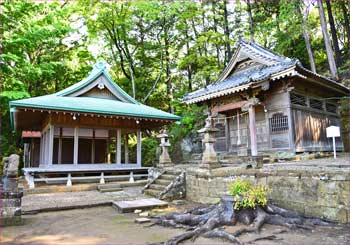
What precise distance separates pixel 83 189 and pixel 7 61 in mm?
9366

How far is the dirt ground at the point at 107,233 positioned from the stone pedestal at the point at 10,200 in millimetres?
277

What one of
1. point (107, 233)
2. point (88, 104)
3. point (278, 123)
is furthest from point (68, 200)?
point (278, 123)

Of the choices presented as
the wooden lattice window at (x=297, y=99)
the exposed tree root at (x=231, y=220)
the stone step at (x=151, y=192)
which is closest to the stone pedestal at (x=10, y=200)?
the exposed tree root at (x=231, y=220)

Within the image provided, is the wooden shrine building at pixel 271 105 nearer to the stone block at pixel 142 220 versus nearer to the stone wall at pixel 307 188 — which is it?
the stone wall at pixel 307 188

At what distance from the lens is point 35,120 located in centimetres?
1593

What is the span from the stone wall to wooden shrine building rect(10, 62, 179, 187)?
7.10 m

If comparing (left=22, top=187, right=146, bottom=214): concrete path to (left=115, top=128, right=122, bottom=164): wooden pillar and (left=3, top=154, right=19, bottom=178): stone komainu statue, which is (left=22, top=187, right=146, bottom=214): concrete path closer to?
(left=3, top=154, right=19, bottom=178): stone komainu statue

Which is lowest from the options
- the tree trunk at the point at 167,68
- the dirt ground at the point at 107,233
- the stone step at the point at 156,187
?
the dirt ground at the point at 107,233

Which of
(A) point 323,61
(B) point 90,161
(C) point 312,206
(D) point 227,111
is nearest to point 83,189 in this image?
(B) point 90,161

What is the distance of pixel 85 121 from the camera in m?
13.9

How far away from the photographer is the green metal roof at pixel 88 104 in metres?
11.9

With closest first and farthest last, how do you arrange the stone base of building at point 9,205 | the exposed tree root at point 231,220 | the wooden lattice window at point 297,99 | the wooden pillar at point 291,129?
1. the exposed tree root at point 231,220
2. the stone base of building at point 9,205
3. the wooden pillar at point 291,129
4. the wooden lattice window at point 297,99

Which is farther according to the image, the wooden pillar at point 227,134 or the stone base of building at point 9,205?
the wooden pillar at point 227,134

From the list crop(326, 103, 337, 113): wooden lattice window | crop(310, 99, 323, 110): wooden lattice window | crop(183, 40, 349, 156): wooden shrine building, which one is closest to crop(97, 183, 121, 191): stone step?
crop(183, 40, 349, 156): wooden shrine building
